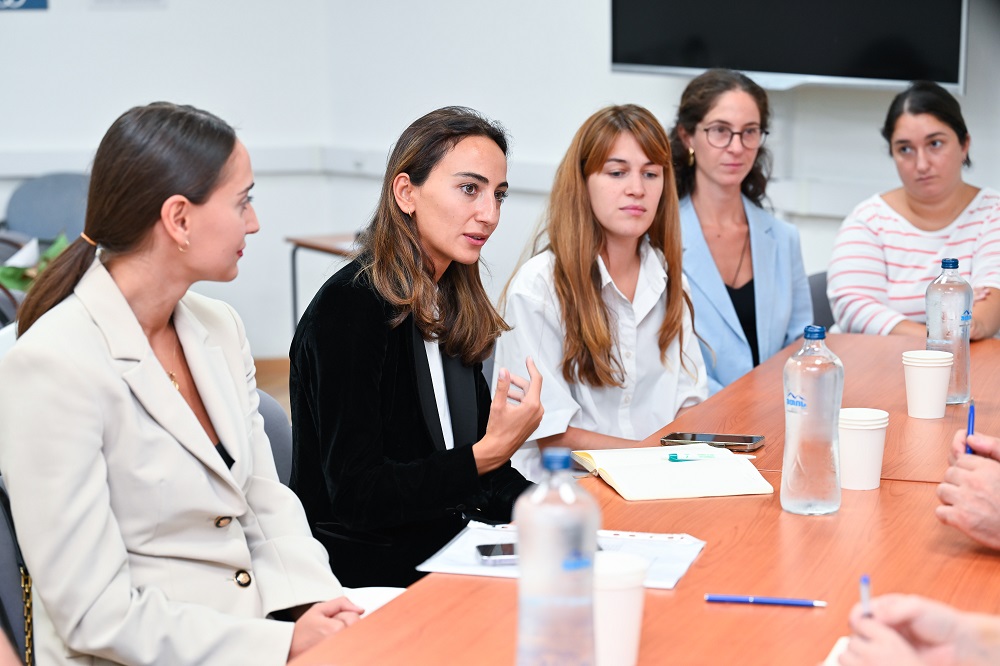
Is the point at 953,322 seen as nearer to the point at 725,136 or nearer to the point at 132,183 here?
the point at 725,136

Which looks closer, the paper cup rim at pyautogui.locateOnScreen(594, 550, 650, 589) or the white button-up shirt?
the paper cup rim at pyautogui.locateOnScreen(594, 550, 650, 589)

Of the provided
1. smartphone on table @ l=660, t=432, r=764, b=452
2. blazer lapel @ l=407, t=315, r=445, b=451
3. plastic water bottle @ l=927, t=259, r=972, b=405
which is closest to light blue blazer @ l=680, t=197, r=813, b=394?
plastic water bottle @ l=927, t=259, r=972, b=405

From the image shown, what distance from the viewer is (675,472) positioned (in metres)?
1.91

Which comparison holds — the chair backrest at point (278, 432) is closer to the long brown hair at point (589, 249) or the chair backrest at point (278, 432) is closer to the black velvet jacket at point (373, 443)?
the black velvet jacket at point (373, 443)

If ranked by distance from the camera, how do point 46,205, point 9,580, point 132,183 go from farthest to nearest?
point 46,205 → point 132,183 → point 9,580

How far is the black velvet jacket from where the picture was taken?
1980 mm

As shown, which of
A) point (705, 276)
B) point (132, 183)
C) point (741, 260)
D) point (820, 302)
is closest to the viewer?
point (132, 183)

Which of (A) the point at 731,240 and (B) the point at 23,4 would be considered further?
(B) the point at 23,4

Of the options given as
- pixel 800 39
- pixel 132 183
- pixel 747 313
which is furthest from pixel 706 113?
pixel 132 183

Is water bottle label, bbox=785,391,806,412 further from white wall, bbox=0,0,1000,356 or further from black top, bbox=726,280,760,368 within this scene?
white wall, bbox=0,0,1000,356

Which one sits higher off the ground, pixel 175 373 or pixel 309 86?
pixel 309 86

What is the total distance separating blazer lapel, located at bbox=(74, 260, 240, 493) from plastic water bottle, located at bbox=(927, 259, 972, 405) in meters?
1.55

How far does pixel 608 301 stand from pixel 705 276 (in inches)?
25.1

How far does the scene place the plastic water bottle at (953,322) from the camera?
2414 mm
